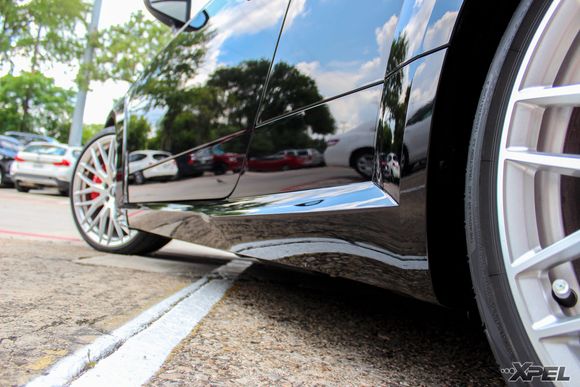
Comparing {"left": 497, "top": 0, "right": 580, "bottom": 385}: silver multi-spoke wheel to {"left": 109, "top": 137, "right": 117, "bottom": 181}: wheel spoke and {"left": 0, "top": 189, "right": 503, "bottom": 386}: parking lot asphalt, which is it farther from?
{"left": 109, "top": 137, "right": 117, "bottom": 181}: wheel spoke

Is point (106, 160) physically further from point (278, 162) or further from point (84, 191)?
point (278, 162)

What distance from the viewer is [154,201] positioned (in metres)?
2.54

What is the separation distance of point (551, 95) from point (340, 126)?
0.63 metres

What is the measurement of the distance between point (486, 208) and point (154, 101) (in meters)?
2.09

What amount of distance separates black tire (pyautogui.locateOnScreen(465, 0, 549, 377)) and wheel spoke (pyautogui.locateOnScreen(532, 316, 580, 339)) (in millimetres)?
38

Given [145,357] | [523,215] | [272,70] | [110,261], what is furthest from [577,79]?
[110,261]

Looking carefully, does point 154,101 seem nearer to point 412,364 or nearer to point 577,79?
point 412,364

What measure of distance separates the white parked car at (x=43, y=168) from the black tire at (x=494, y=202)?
10899 mm

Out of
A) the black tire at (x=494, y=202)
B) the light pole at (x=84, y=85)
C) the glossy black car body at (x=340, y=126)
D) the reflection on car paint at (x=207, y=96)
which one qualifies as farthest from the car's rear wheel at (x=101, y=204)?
the light pole at (x=84, y=85)

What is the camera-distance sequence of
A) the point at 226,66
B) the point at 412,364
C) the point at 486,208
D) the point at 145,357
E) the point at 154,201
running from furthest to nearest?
the point at 154,201 < the point at 226,66 < the point at 412,364 < the point at 145,357 < the point at 486,208

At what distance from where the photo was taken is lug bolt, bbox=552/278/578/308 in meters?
0.90

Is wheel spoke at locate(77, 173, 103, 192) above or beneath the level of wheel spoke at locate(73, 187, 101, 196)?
above

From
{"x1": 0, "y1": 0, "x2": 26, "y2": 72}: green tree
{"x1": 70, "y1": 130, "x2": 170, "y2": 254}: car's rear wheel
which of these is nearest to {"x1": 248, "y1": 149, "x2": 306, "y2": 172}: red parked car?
{"x1": 70, "y1": 130, "x2": 170, "y2": 254}: car's rear wheel

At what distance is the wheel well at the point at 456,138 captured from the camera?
3.46 feet
